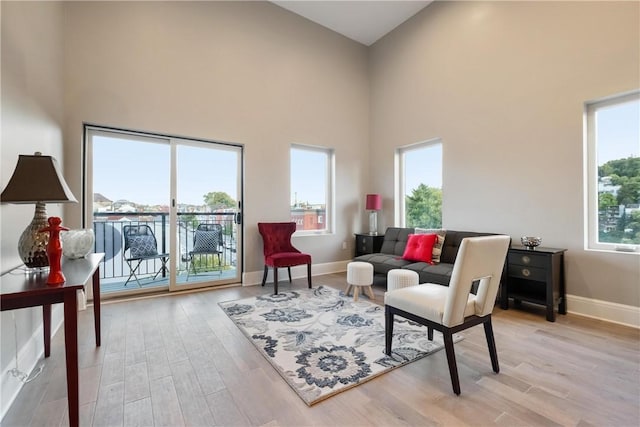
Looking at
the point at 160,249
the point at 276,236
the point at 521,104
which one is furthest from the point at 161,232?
the point at 521,104

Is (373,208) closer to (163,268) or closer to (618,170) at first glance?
(618,170)

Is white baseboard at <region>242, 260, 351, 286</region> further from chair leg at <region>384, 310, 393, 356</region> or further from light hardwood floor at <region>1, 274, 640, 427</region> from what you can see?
chair leg at <region>384, 310, 393, 356</region>

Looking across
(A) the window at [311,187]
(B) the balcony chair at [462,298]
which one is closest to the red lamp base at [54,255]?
(B) the balcony chair at [462,298]

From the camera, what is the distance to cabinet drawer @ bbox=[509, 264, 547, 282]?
2881 mm

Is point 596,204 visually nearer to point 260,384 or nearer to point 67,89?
point 260,384

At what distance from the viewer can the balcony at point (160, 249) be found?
3.63 metres

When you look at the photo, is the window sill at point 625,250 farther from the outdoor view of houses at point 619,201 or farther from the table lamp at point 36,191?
the table lamp at point 36,191

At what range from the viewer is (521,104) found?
11.2 feet

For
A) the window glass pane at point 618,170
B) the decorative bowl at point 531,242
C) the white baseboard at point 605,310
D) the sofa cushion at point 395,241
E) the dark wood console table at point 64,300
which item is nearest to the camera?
the dark wood console table at point 64,300

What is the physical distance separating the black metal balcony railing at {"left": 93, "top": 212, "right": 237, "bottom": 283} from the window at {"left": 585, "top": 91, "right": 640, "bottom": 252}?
4.41m

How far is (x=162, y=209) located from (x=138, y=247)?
602 millimetres

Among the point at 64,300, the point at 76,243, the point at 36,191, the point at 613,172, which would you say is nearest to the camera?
the point at 64,300

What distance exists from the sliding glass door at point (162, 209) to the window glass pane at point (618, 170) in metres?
4.38

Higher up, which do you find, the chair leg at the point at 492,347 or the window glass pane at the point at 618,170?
the window glass pane at the point at 618,170
